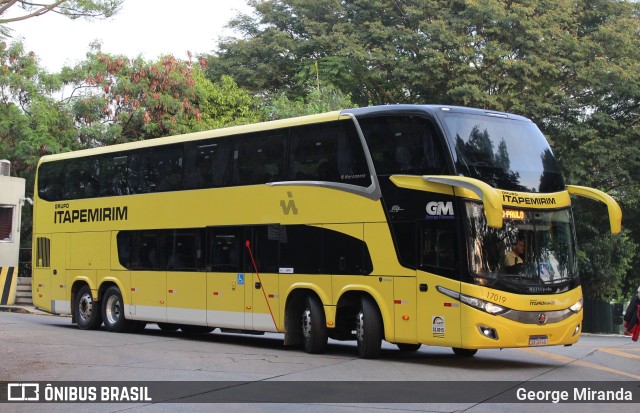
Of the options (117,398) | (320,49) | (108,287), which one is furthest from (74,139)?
(117,398)

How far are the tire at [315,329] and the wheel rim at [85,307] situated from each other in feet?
24.9

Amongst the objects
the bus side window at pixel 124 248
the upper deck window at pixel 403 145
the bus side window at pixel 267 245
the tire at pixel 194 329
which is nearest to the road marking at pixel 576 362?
the upper deck window at pixel 403 145

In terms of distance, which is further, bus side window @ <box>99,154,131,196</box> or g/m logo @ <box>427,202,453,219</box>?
bus side window @ <box>99,154,131,196</box>

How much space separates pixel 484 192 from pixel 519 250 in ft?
5.36

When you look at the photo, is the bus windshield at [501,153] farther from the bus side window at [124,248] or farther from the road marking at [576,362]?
the bus side window at [124,248]

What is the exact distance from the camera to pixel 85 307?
904 inches

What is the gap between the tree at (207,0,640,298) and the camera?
35.1m

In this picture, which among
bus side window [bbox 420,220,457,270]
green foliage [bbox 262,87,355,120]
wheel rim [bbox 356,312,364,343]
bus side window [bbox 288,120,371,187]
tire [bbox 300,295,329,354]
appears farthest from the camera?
green foliage [bbox 262,87,355,120]

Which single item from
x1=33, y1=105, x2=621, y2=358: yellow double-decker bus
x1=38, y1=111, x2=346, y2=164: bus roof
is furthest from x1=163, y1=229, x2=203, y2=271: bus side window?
x1=38, y1=111, x2=346, y2=164: bus roof

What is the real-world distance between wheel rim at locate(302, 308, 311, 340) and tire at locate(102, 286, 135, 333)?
20.1 ft

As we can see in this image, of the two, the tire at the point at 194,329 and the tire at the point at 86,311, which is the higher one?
the tire at the point at 86,311

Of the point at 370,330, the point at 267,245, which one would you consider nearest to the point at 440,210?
the point at 370,330

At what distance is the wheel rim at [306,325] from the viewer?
17.1 m

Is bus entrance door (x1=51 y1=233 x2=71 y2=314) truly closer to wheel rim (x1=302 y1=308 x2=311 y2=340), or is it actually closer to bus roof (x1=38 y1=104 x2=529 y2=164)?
bus roof (x1=38 y1=104 x2=529 y2=164)
